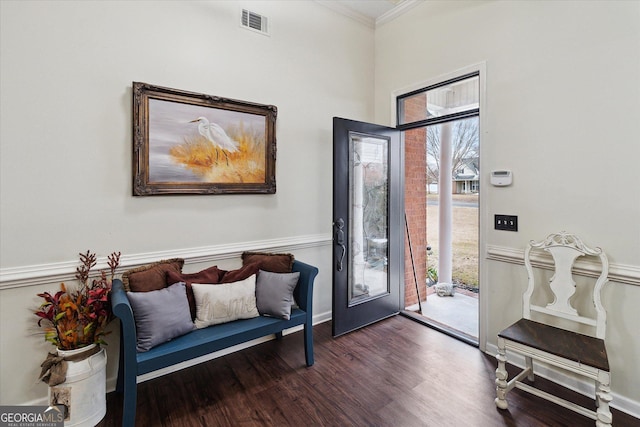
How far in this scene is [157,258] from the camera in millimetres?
A: 2328

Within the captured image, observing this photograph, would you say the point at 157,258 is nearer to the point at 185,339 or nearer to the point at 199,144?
the point at 185,339

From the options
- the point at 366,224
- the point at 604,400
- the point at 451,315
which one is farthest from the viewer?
the point at 451,315

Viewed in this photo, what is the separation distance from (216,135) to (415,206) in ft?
8.65

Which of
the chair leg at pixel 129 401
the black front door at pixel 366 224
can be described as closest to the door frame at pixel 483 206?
the black front door at pixel 366 224

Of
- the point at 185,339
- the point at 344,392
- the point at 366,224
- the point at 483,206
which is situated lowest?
the point at 344,392

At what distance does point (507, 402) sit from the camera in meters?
2.05

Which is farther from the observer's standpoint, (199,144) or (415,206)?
(415,206)

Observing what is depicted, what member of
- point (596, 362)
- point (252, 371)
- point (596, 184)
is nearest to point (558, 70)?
point (596, 184)

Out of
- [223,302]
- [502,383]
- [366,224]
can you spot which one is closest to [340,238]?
[366,224]

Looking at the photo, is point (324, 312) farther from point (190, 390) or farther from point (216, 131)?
point (216, 131)

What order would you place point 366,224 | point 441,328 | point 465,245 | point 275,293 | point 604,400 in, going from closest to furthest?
point 604,400
point 275,293
point 441,328
point 366,224
point 465,245

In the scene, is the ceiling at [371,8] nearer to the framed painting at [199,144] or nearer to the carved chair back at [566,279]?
the framed painting at [199,144]

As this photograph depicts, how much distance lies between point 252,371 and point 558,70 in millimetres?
3196

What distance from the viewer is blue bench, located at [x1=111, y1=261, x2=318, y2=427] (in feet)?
5.73
